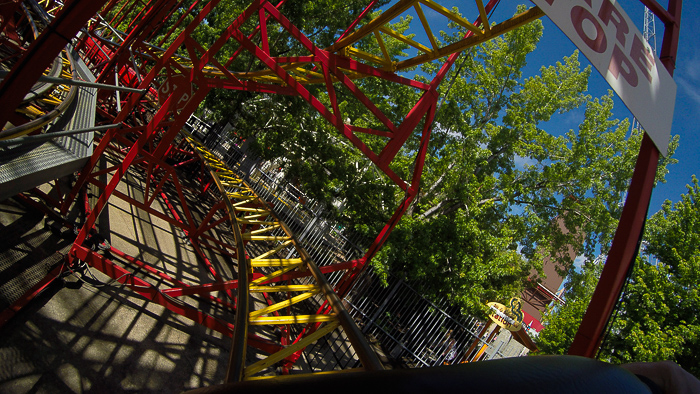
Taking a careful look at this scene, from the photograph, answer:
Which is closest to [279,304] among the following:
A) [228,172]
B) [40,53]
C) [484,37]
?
[40,53]

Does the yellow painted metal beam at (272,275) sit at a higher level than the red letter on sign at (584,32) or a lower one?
lower

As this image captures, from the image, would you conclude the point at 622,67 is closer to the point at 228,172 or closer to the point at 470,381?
the point at 470,381

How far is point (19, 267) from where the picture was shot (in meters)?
4.24

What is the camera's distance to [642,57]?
1.93 meters

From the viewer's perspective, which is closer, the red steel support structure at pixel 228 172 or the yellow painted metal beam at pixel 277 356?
the red steel support structure at pixel 228 172

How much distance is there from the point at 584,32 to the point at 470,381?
172cm

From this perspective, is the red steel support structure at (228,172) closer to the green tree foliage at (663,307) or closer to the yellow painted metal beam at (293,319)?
the yellow painted metal beam at (293,319)

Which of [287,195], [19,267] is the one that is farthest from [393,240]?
[19,267]

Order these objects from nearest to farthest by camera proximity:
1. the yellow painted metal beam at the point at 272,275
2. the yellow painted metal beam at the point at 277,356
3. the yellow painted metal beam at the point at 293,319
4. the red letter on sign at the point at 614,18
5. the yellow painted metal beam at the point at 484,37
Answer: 1. the red letter on sign at the point at 614,18
2. the yellow painted metal beam at the point at 277,356
3. the yellow painted metal beam at the point at 293,319
4. the yellow painted metal beam at the point at 272,275
5. the yellow painted metal beam at the point at 484,37

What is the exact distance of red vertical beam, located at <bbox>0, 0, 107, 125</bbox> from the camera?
231 cm

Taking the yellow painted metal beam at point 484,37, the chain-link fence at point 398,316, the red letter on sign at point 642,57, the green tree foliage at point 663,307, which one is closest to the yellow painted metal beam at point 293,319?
the red letter on sign at point 642,57

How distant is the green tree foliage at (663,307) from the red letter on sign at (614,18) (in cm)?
1120

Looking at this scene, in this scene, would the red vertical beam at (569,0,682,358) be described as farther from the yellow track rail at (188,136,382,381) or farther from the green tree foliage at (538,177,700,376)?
the green tree foliage at (538,177,700,376)

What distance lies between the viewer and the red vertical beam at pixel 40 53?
2309 mm
